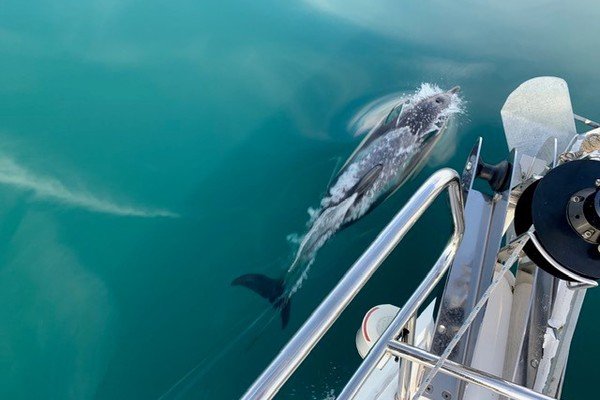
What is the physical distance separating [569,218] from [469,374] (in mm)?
712

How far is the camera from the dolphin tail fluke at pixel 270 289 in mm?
4246

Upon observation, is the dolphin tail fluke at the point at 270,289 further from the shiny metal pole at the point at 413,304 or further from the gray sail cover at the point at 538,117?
the shiny metal pole at the point at 413,304

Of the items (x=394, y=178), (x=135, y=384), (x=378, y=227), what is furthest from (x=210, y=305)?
(x=394, y=178)

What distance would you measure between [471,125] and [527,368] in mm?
3496

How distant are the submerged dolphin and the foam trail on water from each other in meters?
1.13

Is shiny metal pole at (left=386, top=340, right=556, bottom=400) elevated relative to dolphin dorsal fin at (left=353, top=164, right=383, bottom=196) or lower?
lower

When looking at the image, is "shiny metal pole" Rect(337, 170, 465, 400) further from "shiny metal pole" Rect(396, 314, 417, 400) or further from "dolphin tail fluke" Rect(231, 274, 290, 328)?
"dolphin tail fluke" Rect(231, 274, 290, 328)

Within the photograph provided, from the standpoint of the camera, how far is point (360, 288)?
1804mm

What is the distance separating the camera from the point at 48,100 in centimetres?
510

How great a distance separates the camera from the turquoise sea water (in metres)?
4.05

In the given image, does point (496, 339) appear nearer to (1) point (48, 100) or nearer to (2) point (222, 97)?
(2) point (222, 97)

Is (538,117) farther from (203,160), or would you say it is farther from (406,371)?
(203,160)

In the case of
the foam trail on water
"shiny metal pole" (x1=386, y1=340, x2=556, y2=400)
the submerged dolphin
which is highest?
the foam trail on water

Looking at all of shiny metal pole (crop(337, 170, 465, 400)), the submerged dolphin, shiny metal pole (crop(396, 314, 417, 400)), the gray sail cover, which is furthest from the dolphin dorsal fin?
shiny metal pole (crop(396, 314, 417, 400))
